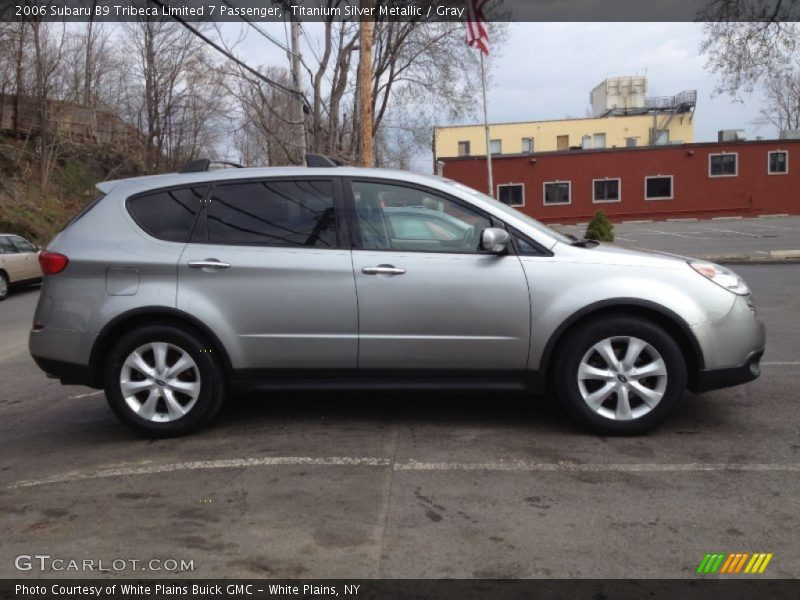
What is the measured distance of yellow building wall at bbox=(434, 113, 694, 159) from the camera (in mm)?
64188

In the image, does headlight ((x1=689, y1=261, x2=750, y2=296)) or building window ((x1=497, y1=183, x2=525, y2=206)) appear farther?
building window ((x1=497, y1=183, x2=525, y2=206))

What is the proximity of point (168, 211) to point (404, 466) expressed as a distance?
93.8 inches

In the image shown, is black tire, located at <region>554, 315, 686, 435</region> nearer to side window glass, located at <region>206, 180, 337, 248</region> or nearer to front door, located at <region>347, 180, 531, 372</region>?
front door, located at <region>347, 180, 531, 372</region>

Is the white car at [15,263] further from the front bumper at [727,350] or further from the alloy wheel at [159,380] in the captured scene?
the front bumper at [727,350]

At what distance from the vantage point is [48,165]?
32312 mm

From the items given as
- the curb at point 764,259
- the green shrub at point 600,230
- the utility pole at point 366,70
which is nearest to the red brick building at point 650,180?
the green shrub at point 600,230

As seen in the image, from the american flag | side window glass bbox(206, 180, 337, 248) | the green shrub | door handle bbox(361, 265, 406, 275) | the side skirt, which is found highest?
the american flag

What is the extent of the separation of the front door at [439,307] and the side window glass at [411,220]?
2cm

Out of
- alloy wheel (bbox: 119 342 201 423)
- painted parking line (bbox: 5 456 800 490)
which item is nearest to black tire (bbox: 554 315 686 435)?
painted parking line (bbox: 5 456 800 490)

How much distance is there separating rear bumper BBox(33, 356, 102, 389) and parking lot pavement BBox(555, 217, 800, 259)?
18071mm

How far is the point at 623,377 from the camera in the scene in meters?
4.95

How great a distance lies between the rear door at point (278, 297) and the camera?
505 centimetres

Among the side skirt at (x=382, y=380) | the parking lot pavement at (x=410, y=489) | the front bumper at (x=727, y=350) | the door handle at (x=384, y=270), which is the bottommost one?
the parking lot pavement at (x=410, y=489)
